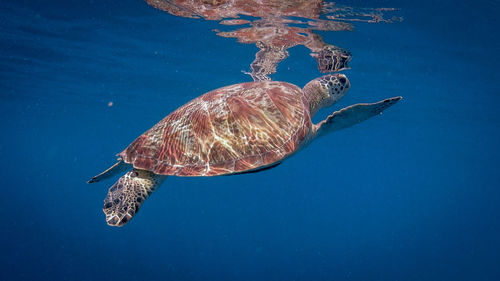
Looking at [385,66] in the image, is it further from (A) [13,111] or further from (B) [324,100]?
(A) [13,111]

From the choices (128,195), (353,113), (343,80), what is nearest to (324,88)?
(343,80)

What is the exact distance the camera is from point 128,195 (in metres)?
4.16

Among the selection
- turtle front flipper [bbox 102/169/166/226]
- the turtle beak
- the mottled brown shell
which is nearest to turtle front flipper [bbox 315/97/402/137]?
the mottled brown shell

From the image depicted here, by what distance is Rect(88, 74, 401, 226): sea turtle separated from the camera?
12.0 ft

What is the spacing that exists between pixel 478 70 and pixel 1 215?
154 feet

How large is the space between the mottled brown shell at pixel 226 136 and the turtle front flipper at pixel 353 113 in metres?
0.37

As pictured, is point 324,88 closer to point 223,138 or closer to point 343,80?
point 343,80

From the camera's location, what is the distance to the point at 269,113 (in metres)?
4.07

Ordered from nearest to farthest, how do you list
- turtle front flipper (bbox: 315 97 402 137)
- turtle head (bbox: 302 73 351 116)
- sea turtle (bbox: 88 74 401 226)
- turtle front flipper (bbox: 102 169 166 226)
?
turtle front flipper (bbox: 315 97 402 137)
sea turtle (bbox: 88 74 401 226)
turtle front flipper (bbox: 102 169 166 226)
turtle head (bbox: 302 73 351 116)

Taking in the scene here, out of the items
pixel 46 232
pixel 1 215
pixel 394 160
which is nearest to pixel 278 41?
pixel 46 232

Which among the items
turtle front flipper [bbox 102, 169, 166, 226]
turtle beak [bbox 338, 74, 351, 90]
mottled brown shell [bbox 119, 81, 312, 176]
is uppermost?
turtle beak [bbox 338, 74, 351, 90]

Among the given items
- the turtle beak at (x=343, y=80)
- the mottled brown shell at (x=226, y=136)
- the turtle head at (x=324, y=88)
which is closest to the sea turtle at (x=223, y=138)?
the mottled brown shell at (x=226, y=136)

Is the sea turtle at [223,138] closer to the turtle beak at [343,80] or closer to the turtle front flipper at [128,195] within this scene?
the turtle front flipper at [128,195]

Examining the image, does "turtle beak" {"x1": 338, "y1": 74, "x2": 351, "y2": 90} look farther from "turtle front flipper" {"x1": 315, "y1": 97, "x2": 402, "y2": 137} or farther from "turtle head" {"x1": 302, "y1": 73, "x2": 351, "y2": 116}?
"turtle front flipper" {"x1": 315, "y1": 97, "x2": 402, "y2": 137}
